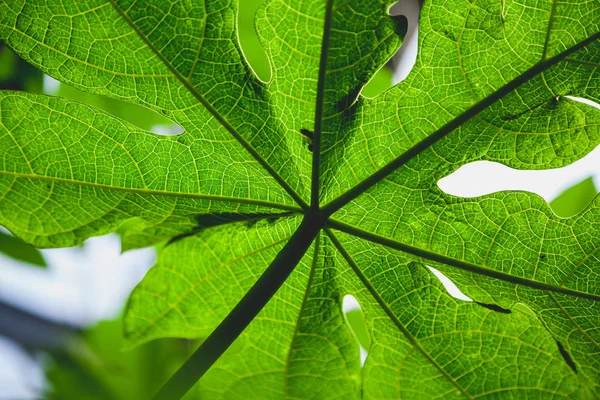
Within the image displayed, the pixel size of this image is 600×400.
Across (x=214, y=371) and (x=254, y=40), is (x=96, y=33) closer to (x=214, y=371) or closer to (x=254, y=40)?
(x=254, y=40)

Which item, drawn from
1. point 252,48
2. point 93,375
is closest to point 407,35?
point 252,48

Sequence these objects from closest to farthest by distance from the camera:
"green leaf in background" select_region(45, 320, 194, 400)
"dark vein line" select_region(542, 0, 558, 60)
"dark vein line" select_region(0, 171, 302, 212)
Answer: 1. "green leaf in background" select_region(45, 320, 194, 400)
2. "dark vein line" select_region(542, 0, 558, 60)
3. "dark vein line" select_region(0, 171, 302, 212)

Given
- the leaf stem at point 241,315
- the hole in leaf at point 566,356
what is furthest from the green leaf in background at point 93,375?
the hole in leaf at point 566,356

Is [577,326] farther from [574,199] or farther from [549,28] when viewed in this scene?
[549,28]

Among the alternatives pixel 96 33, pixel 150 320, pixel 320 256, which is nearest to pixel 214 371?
pixel 150 320

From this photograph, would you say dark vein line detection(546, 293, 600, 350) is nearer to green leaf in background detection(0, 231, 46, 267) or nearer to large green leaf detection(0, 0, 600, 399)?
large green leaf detection(0, 0, 600, 399)

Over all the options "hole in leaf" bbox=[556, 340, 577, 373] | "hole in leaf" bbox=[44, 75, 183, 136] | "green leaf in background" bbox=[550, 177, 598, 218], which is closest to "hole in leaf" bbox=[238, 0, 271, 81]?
"hole in leaf" bbox=[44, 75, 183, 136]

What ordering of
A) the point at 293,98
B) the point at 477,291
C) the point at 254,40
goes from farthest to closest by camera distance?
the point at 254,40 → the point at 477,291 → the point at 293,98
